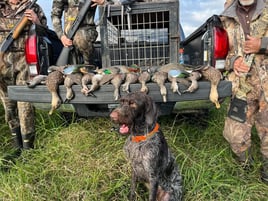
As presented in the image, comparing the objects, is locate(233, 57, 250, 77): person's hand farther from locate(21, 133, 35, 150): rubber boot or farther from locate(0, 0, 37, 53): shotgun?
locate(21, 133, 35, 150): rubber boot

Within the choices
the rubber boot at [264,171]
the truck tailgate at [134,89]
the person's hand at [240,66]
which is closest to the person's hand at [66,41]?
the truck tailgate at [134,89]

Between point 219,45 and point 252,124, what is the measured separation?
89 cm

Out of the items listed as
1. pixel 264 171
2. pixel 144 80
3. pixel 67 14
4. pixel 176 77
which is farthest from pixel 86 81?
pixel 264 171

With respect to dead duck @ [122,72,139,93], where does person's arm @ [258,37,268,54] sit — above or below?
above

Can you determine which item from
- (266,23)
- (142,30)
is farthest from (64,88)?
(266,23)

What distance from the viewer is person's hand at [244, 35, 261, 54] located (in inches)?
106

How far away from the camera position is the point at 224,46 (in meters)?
3.00

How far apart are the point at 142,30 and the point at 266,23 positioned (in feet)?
4.74

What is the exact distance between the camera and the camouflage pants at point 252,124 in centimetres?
287

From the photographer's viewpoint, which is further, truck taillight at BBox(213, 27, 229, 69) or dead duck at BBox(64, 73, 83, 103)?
truck taillight at BBox(213, 27, 229, 69)

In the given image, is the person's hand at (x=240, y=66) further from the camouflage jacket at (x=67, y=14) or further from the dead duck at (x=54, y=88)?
the camouflage jacket at (x=67, y=14)

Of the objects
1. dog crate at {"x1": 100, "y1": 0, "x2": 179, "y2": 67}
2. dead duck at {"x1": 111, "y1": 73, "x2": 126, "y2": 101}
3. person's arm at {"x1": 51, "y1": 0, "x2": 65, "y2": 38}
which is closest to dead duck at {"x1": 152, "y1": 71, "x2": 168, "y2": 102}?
dead duck at {"x1": 111, "y1": 73, "x2": 126, "y2": 101}

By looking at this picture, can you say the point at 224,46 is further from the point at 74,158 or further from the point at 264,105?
the point at 74,158

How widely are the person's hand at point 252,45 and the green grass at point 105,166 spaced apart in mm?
1141
